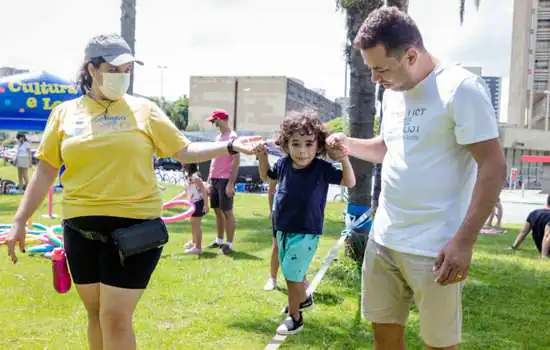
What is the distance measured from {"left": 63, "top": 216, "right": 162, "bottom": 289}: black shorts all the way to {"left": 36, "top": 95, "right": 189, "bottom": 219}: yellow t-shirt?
4cm

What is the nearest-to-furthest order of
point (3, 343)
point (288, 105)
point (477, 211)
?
point (477, 211) → point (3, 343) → point (288, 105)

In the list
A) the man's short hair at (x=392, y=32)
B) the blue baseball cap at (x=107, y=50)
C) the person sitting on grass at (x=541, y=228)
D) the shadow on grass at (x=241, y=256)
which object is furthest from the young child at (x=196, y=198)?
the man's short hair at (x=392, y=32)

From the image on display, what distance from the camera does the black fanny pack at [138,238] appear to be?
9.70 ft

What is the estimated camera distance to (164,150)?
130 inches

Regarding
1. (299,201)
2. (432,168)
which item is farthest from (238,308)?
(432,168)

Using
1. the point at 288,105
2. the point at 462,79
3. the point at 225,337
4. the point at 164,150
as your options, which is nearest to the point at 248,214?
the point at 225,337

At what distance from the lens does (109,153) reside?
10.1ft

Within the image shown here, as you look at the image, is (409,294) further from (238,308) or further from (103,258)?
(238,308)

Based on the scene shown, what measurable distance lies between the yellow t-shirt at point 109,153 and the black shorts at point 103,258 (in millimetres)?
44

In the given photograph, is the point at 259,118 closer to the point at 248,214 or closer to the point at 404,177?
the point at 248,214

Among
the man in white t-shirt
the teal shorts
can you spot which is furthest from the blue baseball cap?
the teal shorts

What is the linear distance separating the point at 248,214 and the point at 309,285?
8.75 meters

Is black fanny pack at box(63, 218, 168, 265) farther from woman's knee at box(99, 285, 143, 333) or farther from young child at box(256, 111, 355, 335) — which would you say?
young child at box(256, 111, 355, 335)

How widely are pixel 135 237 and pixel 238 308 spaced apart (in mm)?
2502
